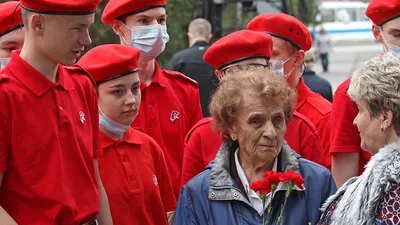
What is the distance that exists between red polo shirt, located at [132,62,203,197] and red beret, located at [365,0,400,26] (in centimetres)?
135

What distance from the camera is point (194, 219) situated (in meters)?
4.44

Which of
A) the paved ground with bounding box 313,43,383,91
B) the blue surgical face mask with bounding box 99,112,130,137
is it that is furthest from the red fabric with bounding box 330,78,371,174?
the paved ground with bounding box 313,43,383,91

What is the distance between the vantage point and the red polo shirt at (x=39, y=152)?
432 cm

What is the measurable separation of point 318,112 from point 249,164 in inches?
68.1

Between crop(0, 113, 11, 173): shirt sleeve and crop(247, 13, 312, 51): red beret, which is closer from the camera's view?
crop(0, 113, 11, 173): shirt sleeve

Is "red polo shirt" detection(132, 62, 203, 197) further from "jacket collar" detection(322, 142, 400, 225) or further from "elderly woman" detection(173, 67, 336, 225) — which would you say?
"jacket collar" detection(322, 142, 400, 225)

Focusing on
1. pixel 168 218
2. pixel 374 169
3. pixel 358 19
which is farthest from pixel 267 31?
pixel 358 19

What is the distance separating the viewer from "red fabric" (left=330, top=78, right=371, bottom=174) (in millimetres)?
5445

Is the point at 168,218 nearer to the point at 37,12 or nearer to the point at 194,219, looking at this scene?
the point at 194,219

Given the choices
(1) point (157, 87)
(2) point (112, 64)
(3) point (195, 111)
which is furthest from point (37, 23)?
(3) point (195, 111)

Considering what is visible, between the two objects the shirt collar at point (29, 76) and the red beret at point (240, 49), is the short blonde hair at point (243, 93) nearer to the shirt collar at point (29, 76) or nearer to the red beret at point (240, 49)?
the shirt collar at point (29, 76)

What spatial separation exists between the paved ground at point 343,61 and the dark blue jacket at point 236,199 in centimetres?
2266

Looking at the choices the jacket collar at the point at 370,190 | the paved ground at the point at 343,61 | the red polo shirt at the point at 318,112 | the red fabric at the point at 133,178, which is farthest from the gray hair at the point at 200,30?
the paved ground at the point at 343,61

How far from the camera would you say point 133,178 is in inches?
206
